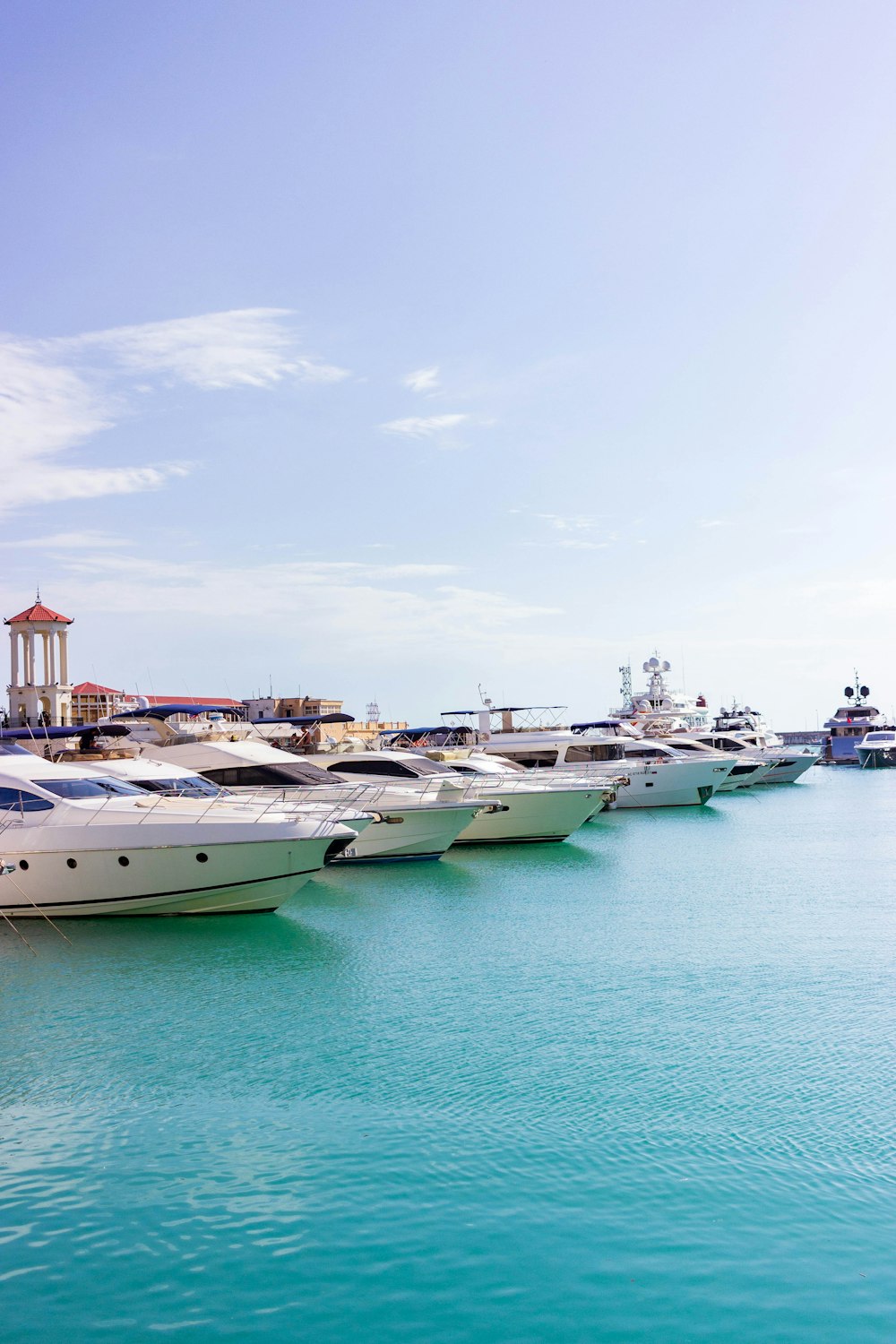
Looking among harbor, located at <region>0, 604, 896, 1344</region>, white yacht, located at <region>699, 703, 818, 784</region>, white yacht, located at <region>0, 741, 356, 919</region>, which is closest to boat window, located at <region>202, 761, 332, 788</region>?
harbor, located at <region>0, 604, 896, 1344</region>

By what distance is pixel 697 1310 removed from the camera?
7.75 m

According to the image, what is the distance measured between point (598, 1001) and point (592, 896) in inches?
397

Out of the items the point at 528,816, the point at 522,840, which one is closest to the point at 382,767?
the point at 528,816

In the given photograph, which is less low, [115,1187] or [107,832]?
[107,832]

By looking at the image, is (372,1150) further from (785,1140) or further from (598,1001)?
(598,1001)

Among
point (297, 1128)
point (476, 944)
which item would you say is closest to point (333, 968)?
point (476, 944)

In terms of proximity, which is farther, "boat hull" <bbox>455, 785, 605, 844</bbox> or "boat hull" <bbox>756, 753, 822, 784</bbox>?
"boat hull" <bbox>756, 753, 822, 784</bbox>

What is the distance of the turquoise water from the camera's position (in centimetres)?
792

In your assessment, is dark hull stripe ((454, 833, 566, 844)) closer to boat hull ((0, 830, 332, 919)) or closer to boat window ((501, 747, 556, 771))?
boat window ((501, 747, 556, 771))

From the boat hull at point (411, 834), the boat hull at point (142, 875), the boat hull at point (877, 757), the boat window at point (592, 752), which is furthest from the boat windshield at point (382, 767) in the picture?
the boat hull at point (877, 757)

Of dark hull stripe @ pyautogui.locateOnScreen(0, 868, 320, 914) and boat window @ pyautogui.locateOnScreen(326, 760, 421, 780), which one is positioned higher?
boat window @ pyautogui.locateOnScreen(326, 760, 421, 780)

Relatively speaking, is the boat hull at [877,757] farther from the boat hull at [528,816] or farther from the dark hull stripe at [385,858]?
the dark hull stripe at [385,858]

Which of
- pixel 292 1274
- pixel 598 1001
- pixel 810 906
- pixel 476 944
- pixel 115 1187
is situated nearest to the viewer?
pixel 292 1274

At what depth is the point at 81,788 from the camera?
850 inches
